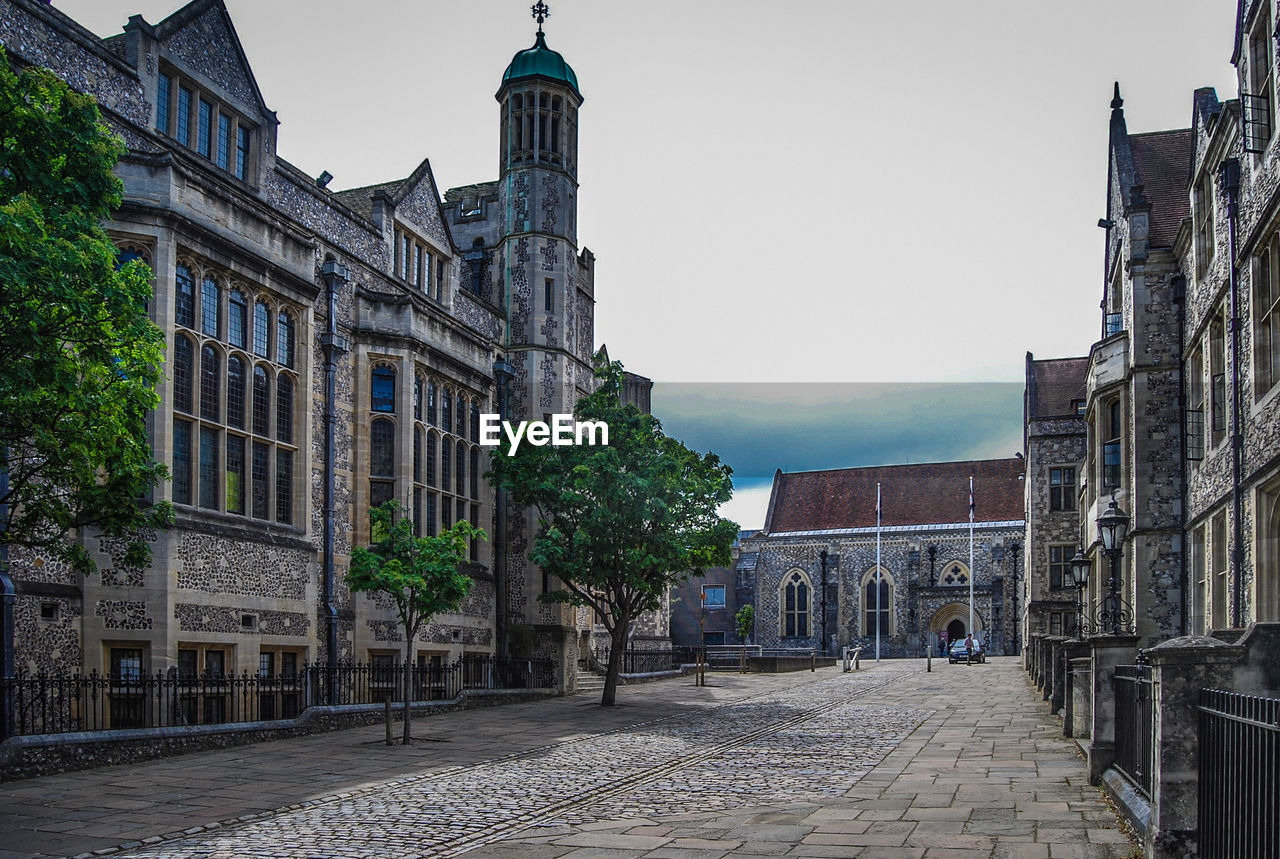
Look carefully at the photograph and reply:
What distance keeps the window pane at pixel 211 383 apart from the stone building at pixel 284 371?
25 mm

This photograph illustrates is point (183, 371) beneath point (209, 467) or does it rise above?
above

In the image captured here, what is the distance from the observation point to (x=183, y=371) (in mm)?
18391

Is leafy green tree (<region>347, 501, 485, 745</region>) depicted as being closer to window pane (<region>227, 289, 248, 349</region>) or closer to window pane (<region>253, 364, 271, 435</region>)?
window pane (<region>253, 364, 271, 435</region>)

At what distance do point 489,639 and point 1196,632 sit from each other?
1526 cm

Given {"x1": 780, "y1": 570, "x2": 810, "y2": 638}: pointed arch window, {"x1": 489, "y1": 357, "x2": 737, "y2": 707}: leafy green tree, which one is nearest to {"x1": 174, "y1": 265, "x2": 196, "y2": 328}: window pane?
{"x1": 489, "y1": 357, "x2": 737, "y2": 707}: leafy green tree

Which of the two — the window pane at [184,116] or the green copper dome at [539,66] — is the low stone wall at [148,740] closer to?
the window pane at [184,116]

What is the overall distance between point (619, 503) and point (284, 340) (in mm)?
7232

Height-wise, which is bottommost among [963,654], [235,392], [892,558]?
[963,654]

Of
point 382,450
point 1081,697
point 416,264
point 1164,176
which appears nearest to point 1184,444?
point 1081,697

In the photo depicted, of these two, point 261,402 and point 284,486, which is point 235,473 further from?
point 284,486

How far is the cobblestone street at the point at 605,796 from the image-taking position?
31.6 ft

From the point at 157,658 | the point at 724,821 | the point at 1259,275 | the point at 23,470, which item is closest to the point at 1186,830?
the point at 724,821

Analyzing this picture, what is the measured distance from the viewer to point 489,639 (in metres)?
28.4

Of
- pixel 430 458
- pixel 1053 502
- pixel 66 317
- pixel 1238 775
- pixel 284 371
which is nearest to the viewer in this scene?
pixel 1238 775
